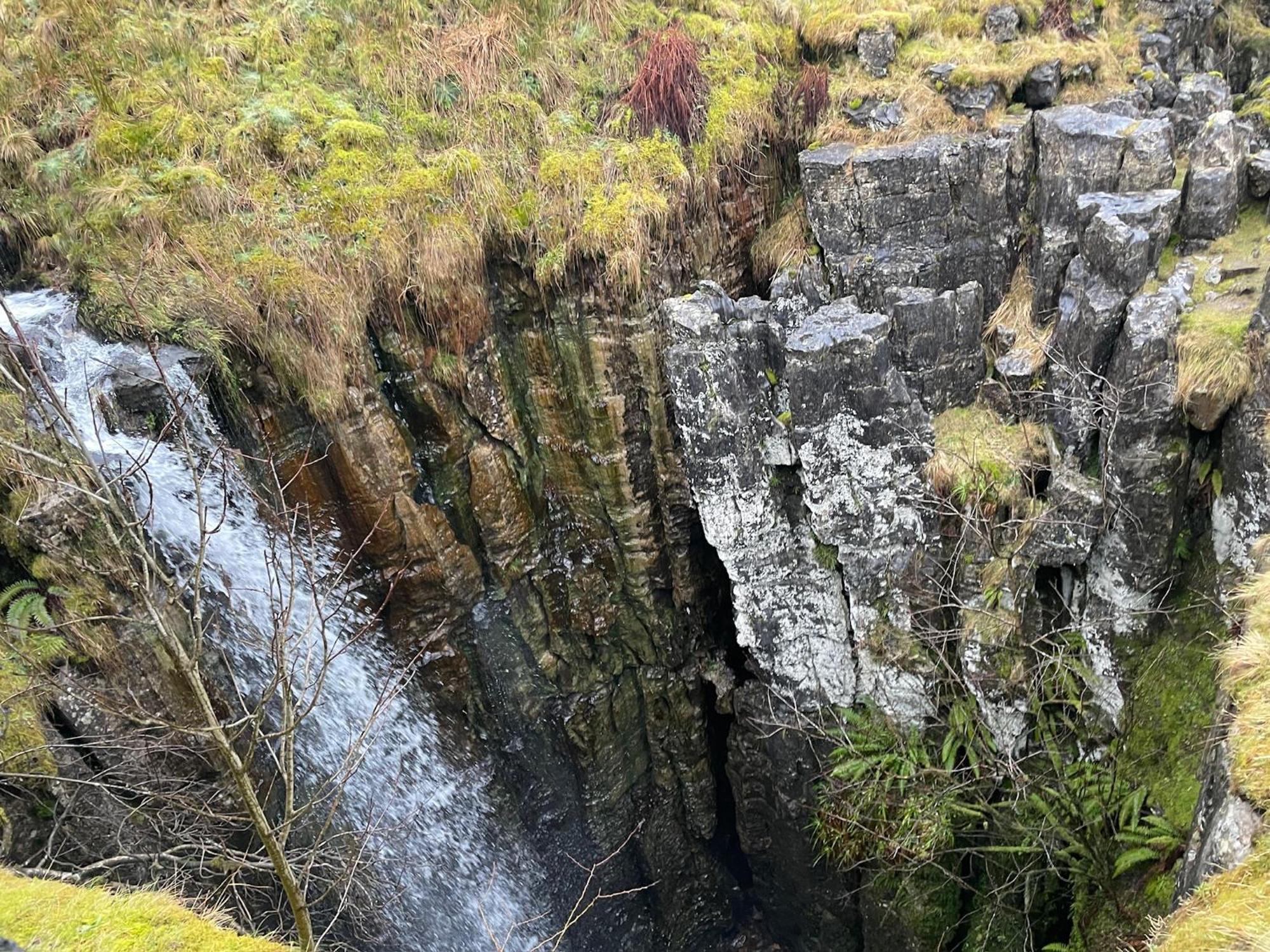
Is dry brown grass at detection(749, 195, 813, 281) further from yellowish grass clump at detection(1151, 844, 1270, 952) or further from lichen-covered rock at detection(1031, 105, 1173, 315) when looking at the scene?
yellowish grass clump at detection(1151, 844, 1270, 952)

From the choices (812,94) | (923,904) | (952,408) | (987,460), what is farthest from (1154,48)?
(923,904)

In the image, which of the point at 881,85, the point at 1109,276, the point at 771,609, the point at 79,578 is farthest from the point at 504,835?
the point at 881,85

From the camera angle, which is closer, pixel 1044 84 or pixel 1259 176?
pixel 1259 176

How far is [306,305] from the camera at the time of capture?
9.16 metres

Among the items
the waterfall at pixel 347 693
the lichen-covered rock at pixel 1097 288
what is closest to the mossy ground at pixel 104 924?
the waterfall at pixel 347 693

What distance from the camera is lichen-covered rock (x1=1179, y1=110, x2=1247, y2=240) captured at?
880 cm

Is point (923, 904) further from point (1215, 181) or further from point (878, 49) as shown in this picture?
point (878, 49)

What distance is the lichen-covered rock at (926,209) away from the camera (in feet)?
32.4

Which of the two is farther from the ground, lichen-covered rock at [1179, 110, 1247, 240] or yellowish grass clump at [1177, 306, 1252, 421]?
lichen-covered rock at [1179, 110, 1247, 240]

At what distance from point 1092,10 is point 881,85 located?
301cm

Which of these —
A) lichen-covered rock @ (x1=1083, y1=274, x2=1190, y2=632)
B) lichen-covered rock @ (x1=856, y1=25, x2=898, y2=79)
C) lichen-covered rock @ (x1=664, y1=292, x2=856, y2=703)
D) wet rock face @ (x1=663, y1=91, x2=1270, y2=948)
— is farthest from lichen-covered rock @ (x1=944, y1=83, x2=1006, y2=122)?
lichen-covered rock @ (x1=664, y1=292, x2=856, y2=703)

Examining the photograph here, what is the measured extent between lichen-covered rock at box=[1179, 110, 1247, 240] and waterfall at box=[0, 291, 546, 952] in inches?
376

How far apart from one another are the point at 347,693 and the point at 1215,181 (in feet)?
36.5

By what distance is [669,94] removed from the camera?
1072 cm
